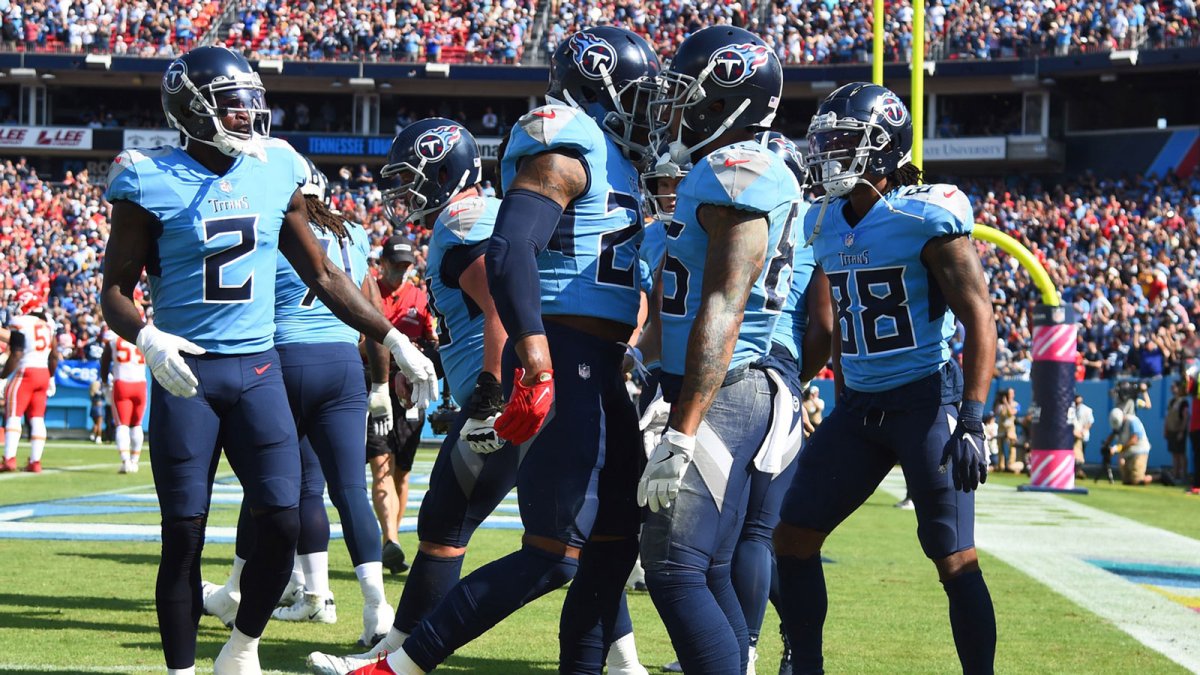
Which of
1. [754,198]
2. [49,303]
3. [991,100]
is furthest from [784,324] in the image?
[991,100]

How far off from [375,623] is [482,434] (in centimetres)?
188

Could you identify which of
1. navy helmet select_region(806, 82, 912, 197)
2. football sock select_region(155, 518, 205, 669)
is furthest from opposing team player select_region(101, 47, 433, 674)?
navy helmet select_region(806, 82, 912, 197)

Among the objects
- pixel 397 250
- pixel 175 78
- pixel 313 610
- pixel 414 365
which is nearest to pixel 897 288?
pixel 414 365

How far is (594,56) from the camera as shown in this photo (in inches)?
169

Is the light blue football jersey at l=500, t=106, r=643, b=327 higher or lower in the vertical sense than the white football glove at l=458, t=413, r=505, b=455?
higher

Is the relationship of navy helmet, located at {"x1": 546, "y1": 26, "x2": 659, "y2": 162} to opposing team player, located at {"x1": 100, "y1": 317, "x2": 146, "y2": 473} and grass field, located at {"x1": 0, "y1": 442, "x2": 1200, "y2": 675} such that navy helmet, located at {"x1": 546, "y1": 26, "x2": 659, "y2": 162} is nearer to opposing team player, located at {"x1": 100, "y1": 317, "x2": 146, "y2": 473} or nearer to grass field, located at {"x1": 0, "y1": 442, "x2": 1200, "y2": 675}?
grass field, located at {"x1": 0, "y1": 442, "x2": 1200, "y2": 675}

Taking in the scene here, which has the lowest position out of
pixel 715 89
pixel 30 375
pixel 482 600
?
pixel 30 375

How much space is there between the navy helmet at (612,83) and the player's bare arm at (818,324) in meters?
1.46

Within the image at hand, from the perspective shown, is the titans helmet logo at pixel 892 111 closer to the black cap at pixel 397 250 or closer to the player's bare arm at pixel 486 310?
the player's bare arm at pixel 486 310

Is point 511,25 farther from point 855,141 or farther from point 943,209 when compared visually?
point 943,209

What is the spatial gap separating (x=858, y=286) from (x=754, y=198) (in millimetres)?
1076

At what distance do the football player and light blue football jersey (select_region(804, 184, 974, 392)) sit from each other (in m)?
0.56

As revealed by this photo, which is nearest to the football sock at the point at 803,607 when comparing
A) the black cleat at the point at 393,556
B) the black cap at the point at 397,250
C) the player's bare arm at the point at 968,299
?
the player's bare arm at the point at 968,299

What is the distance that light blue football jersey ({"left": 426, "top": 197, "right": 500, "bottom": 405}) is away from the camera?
471cm
